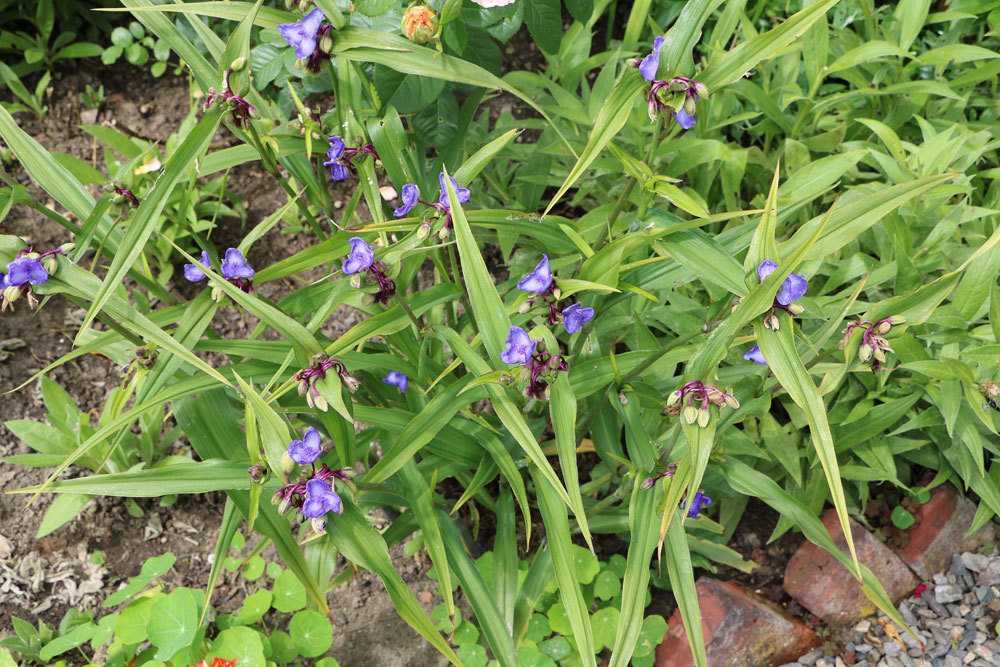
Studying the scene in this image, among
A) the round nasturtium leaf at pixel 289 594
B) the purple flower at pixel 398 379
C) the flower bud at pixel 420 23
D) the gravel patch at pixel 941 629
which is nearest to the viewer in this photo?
the flower bud at pixel 420 23

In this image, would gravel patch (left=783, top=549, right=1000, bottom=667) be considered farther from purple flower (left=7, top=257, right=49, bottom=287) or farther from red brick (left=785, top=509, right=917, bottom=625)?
purple flower (left=7, top=257, right=49, bottom=287)

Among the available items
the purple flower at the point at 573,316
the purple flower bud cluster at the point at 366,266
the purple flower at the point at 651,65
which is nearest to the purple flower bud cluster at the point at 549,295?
the purple flower at the point at 573,316

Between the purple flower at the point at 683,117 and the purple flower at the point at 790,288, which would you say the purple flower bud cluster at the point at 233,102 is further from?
the purple flower at the point at 790,288

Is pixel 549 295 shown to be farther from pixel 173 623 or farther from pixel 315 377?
pixel 173 623

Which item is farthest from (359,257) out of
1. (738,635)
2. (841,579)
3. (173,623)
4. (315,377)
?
(841,579)

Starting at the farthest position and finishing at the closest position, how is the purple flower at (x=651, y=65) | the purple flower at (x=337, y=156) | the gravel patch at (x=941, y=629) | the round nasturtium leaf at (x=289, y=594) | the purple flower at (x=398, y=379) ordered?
1. the gravel patch at (x=941, y=629)
2. the round nasturtium leaf at (x=289, y=594)
3. the purple flower at (x=398, y=379)
4. the purple flower at (x=337, y=156)
5. the purple flower at (x=651, y=65)

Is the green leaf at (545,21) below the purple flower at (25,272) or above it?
above
